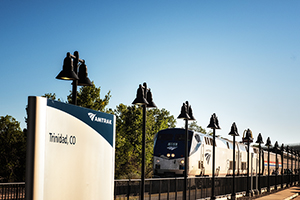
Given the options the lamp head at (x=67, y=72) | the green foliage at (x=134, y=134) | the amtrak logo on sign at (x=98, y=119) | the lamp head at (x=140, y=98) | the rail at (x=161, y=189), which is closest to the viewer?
the amtrak logo on sign at (x=98, y=119)

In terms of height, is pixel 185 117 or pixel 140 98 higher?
pixel 140 98

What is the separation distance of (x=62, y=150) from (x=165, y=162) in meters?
25.0

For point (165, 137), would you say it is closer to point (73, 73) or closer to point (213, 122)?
point (213, 122)

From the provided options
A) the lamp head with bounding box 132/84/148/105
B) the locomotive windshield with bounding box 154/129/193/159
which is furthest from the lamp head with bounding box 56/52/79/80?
the locomotive windshield with bounding box 154/129/193/159

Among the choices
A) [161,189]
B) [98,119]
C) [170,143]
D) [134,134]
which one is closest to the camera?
[98,119]

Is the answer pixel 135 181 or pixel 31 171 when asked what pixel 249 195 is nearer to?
pixel 135 181

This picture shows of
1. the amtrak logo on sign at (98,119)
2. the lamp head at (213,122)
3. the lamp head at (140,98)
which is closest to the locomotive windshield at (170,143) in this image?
the lamp head at (213,122)

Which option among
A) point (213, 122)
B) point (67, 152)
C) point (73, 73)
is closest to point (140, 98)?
point (73, 73)

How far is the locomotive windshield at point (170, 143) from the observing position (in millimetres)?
30750

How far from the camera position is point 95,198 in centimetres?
720

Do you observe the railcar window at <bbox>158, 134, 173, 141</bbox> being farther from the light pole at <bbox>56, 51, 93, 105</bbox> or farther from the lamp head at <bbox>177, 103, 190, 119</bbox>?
the light pole at <bbox>56, 51, 93, 105</bbox>

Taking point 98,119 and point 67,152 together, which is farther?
point 98,119

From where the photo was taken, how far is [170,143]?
31.3m

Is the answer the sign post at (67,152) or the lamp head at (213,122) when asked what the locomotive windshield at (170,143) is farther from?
the sign post at (67,152)
